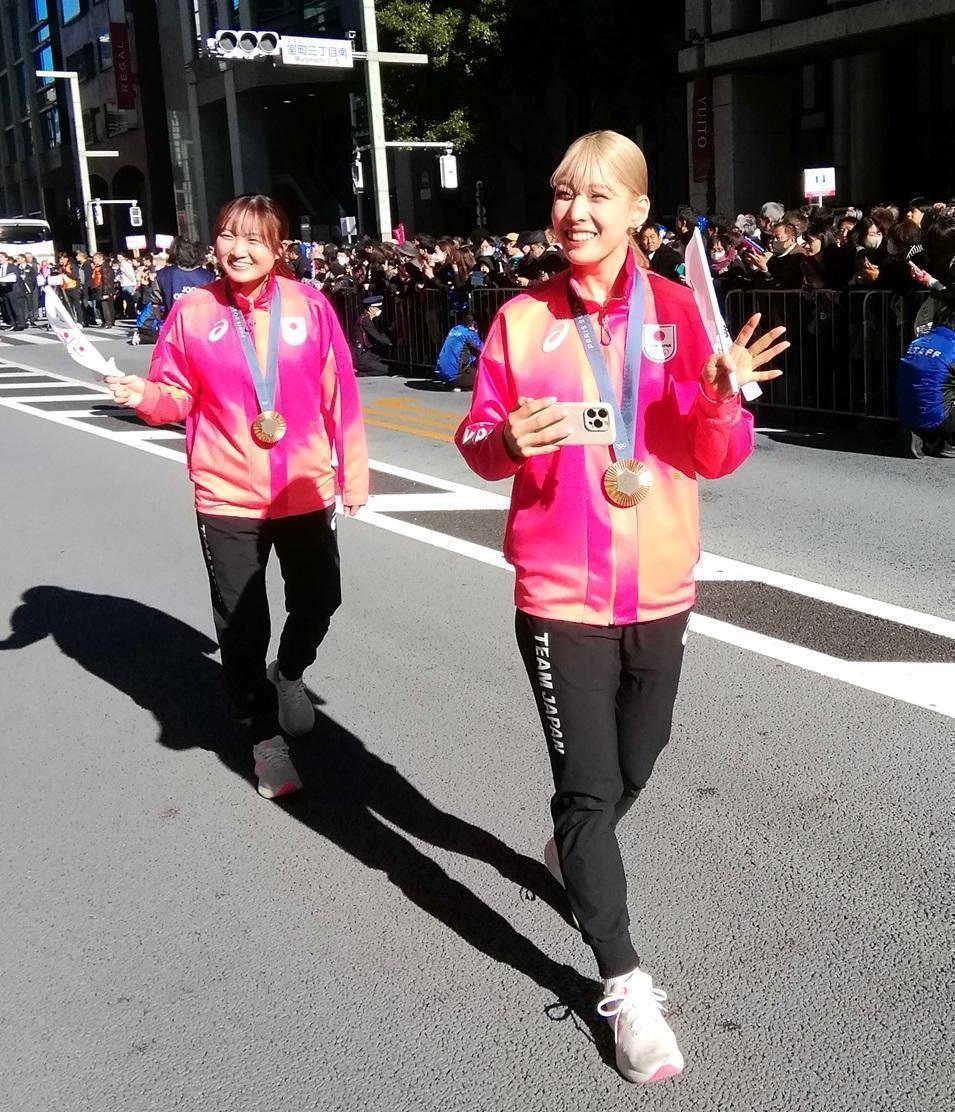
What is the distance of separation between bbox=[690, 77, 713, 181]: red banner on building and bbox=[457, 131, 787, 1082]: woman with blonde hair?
28205 millimetres

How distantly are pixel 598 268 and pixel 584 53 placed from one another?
3133cm

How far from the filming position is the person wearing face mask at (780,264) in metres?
11.0

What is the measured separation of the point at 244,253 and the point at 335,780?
1.73 metres

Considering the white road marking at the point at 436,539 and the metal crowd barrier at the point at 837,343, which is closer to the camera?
the white road marking at the point at 436,539

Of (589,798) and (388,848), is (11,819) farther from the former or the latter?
(589,798)

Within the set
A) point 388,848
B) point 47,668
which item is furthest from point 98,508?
point 388,848

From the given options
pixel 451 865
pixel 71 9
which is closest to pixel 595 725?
pixel 451 865

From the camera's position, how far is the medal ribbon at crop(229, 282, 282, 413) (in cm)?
387

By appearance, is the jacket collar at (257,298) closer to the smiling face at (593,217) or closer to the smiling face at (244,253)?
the smiling face at (244,253)

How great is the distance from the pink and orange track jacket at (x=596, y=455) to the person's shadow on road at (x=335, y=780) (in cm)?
96

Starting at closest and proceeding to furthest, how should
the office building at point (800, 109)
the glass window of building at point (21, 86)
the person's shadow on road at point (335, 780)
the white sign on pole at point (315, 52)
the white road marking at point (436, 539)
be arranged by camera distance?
the person's shadow on road at point (335, 780)
the white road marking at point (436, 539)
the white sign on pole at point (315, 52)
the office building at point (800, 109)
the glass window of building at point (21, 86)

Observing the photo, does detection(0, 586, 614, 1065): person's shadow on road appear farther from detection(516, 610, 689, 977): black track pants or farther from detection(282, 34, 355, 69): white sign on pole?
detection(282, 34, 355, 69): white sign on pole

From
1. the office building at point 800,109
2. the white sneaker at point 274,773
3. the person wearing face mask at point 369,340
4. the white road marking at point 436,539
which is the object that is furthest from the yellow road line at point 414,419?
the office building at point 800,109

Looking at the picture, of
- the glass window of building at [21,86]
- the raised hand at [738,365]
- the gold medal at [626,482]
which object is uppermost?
the glass window of building at [21,86]
